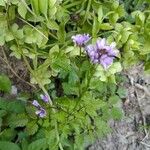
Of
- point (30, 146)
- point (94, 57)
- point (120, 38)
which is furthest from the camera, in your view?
point (120, 38)

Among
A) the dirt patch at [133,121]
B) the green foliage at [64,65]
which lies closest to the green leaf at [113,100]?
the green foliage at [64,65]

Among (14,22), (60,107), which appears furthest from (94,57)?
(14,22)

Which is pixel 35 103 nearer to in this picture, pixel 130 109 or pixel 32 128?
pixel 32 128

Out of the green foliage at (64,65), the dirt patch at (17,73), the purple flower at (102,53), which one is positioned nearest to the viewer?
the purple flower at (102,53)

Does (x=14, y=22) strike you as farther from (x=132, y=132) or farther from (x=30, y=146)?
(x=132, y=132)

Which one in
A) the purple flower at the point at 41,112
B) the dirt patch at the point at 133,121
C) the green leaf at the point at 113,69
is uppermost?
the green leaf at the point at 113,69

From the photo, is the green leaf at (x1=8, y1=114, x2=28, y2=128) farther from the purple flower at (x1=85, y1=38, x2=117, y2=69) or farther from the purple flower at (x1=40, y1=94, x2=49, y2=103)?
the purple flower at (x1=85, y1=38, x2=117, y2=69)

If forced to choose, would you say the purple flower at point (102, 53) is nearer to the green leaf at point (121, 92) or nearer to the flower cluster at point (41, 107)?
the flower cluster at point (41, 107)

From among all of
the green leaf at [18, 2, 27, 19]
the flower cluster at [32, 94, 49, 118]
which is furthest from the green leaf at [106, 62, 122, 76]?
the green leaf at [18, 2, 27, 19]
